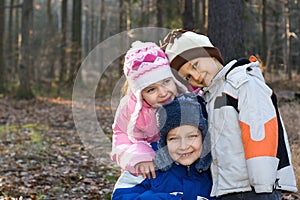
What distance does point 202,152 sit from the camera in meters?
3.02

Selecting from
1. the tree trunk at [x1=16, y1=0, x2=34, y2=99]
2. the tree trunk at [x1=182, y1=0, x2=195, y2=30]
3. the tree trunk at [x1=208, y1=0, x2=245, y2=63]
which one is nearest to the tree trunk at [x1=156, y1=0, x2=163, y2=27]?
the tree trunk at [x1=16, y1=0, x2=34, y2=99]

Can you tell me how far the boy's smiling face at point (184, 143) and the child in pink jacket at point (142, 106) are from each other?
0.45ft

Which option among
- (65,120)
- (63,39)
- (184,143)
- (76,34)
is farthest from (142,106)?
(63,39)

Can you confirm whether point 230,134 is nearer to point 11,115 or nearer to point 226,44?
point 226,44

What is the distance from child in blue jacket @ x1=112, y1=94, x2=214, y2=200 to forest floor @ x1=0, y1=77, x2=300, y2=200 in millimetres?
3509

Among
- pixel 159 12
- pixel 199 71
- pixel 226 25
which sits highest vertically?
pixel 159 12

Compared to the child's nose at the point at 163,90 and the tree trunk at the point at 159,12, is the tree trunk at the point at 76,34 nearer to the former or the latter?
the tree trunk at the point at 159,12

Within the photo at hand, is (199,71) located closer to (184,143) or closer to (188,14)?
(184,143)

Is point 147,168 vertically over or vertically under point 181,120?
under

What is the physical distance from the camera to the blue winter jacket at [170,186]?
2.97 metres

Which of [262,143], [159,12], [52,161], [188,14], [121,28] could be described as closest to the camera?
[262,143]

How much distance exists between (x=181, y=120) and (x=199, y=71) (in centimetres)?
36

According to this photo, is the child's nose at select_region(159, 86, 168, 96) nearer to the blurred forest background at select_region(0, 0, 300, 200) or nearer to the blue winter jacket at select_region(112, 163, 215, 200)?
the blue winter jacket at select_region(112, 163, 215, 200)

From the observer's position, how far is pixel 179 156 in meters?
2.98
